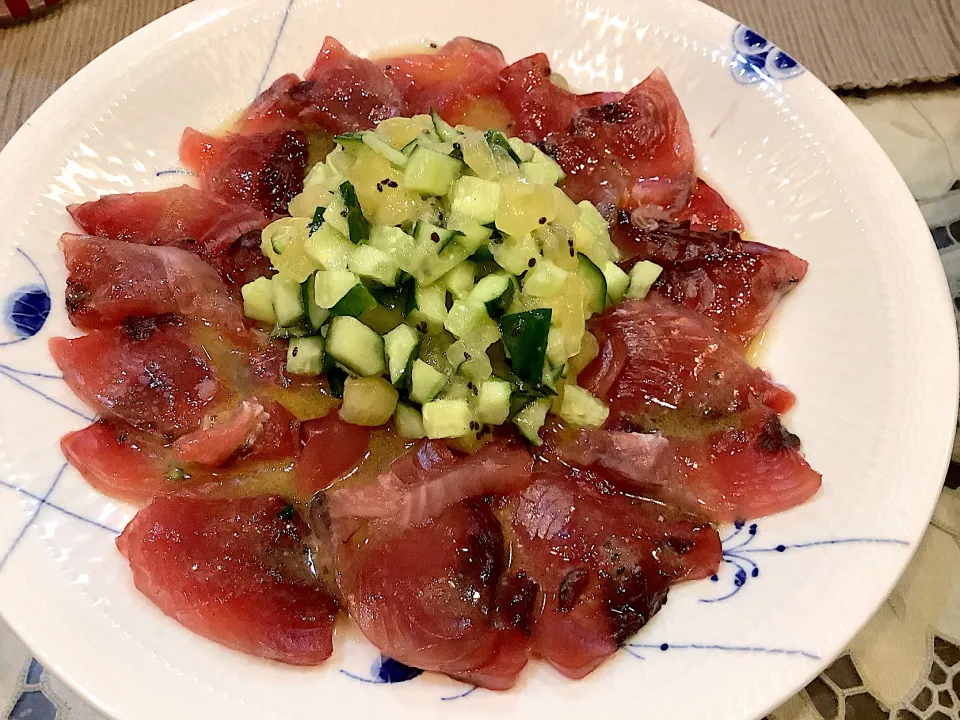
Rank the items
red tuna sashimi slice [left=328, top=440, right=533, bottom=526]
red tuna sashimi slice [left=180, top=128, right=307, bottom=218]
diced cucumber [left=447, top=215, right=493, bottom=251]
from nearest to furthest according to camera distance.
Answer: red tuna sashimi slice [left=328, top=440, right=533, bottom=526] < diced cucumber [left=447, top=215, right=493, bottom=251] < red tuna sashimi slice [left=180, top=128, right=307, bottom=218]

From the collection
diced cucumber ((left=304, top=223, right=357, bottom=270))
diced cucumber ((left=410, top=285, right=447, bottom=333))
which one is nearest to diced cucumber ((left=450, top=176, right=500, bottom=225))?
diced cucumber ((left=410, top=285, right=447, bottom=333))

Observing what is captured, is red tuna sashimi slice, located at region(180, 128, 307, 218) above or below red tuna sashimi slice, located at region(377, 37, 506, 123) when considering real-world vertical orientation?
below

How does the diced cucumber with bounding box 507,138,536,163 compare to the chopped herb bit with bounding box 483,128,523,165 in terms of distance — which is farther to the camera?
the diced cucumber with bounding box 507,138,536,163

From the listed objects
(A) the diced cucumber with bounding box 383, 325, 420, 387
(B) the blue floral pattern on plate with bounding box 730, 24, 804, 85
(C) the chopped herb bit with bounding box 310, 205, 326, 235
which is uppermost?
(B) the blue floral pattern on plate with bounding box 730, 24, 804, 85

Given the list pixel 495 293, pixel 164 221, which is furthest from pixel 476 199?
pixel 164 221

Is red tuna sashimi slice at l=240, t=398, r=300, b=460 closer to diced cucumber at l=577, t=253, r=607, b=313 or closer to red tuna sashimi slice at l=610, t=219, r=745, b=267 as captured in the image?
diced cucumber at l=577, t=253, r=607, b=313

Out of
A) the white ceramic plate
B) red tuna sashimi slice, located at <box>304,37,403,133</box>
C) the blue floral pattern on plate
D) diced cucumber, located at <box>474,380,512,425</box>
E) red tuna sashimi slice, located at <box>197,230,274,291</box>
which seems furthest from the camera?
the blue floral pattern on plate

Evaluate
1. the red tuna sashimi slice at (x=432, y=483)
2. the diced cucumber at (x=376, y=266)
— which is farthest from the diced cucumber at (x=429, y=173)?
the red tuna sashimi slice at (x=432, y=483)

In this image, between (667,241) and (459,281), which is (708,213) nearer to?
(667,241)
